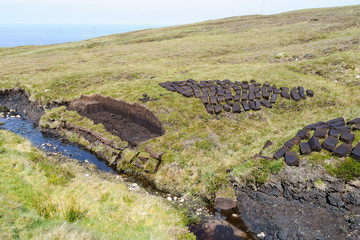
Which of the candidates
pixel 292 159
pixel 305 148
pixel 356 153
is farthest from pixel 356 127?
pixel 292 159

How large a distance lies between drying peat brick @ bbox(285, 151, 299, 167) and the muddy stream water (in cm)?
331

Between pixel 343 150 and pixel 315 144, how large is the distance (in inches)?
43.2

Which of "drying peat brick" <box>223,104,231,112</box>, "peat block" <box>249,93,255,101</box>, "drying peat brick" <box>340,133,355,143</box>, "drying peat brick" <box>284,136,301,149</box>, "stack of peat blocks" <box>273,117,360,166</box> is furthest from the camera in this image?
"peat block" <box>249,93,255,101</box>

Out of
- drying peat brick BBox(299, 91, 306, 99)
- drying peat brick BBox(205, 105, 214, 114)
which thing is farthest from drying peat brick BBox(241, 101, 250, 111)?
drying peat brick BBox(299, 91, 306, 99)

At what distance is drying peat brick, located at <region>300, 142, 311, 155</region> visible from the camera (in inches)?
424

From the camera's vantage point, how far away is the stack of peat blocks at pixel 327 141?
10.2m

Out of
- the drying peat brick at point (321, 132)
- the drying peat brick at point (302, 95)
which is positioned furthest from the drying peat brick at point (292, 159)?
the drying peat brick at point (302, 95)

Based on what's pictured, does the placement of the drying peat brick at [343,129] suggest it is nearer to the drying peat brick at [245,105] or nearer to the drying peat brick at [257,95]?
the drying peat brick at [245,105]

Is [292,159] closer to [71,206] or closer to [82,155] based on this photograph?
[71,206]

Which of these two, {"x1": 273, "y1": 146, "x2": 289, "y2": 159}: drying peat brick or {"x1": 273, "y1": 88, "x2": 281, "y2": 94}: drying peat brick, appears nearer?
{"x1": 273, "y1": 146, "x2": 289, "y2": 159}: drying peat brick

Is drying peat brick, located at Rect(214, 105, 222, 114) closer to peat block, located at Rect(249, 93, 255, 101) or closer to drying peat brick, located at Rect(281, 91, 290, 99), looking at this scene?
peat block, located at Rect(249, 93, 255, 101)

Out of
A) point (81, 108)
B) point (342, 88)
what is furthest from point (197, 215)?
point (342, 88)

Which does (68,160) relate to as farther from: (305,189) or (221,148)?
(305,189)

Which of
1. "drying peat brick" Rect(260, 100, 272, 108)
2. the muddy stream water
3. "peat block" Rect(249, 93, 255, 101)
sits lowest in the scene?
the muddy stream water
